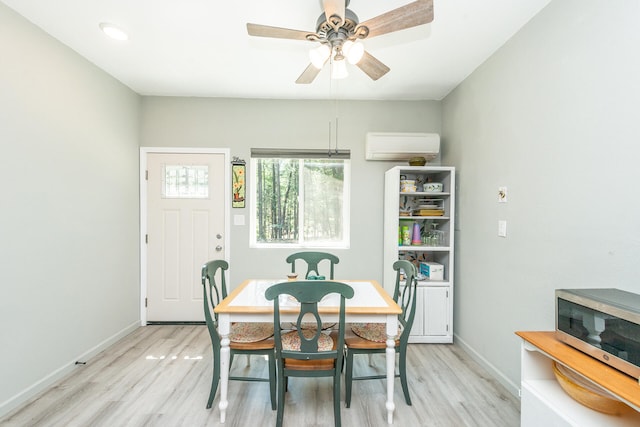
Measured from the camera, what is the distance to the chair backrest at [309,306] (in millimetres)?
1617

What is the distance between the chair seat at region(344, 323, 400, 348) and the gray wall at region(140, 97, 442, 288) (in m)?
1.25

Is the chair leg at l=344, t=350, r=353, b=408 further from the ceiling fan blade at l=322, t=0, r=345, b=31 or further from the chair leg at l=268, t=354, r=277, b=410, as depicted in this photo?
the ceiling fan blade at l=322, t=0, r=345, b=31

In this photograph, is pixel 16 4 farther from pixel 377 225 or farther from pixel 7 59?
pixel 377 225

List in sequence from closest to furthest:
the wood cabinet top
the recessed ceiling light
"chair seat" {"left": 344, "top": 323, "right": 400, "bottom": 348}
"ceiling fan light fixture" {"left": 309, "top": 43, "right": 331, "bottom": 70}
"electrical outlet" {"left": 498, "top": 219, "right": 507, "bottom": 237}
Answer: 1. the wood cabinet top
2. "ceiling fan light fixture" {"left": 309, "top": 43, "right": 331, "bottom": 70}
3. "chair seat" {"left": 344, "top": 323, "right": 400, "bottom": 348}
4. the recessed ceiling light
5. "electrical outlet" {"left": 498, "top": 219, "right": 507, "bottom": 237}

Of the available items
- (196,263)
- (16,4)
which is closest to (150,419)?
(196,263)

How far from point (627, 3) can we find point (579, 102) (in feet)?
1.47

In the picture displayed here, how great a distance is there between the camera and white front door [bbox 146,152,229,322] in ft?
11.0

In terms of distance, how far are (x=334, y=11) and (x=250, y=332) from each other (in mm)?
2031

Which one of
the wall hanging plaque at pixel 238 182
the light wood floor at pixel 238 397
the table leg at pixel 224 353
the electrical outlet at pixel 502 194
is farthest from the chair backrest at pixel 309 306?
the wall hanging plaque at pixel 238 182

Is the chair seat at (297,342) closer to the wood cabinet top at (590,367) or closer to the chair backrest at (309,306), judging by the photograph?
the chair backrest at (309,306)

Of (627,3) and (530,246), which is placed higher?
(627,3)

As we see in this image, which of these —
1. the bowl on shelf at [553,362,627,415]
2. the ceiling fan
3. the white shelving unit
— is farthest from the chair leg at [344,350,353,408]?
the ceiling fan

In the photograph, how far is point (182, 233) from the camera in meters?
3.36

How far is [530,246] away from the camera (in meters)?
1.98
